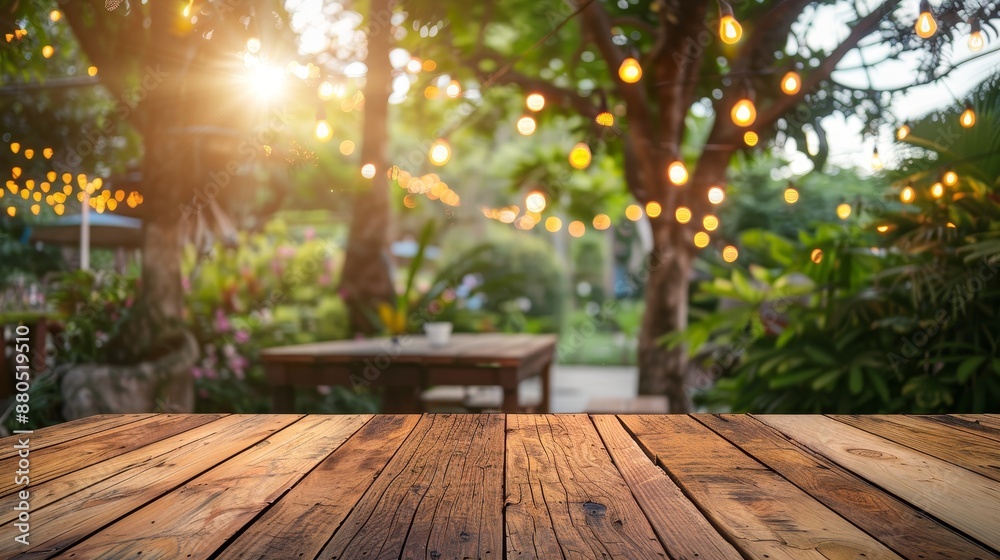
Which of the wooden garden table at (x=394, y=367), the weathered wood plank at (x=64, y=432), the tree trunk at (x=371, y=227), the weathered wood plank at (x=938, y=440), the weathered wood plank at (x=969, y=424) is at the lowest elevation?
the wooden garden table at (x=394, y=367)

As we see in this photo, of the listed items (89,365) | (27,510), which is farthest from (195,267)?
(27,510)

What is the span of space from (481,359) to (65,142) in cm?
348

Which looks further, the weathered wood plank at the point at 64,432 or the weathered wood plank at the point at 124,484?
the weathered wood plank at the point at 64,432

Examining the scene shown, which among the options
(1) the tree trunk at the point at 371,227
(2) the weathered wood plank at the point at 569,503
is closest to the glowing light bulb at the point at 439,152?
(1) the tree trunk at the point at 371,227

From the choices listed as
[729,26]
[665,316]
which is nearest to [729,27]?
[729,26]

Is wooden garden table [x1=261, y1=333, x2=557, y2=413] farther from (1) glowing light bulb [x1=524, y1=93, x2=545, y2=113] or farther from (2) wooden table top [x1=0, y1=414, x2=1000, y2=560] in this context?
(2) wooden table top [x1=0, y1=414, x2=1000, y2=560]

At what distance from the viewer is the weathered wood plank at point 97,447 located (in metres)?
1.42

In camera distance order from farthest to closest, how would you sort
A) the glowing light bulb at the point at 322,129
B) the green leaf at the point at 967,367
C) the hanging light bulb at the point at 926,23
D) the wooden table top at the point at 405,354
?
1. the glowing light bulb at the point at 322,129
2. the wooden table top at the point at 405,354
3. the green leaf at the point at 967,367
4. the hanging light bulb at the point at 926,23

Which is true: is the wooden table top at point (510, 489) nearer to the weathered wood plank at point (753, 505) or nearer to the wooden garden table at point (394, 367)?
the weathered wood plank at point (753, 505)

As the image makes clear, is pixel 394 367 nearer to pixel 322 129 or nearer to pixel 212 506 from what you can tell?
pixel 322 129

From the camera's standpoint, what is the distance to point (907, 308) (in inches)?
161

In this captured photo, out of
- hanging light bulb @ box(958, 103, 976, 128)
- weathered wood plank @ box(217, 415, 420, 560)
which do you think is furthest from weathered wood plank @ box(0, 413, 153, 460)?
hanging light bulb @ box(958, 103, 976, 128)

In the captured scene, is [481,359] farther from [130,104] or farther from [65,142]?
[65,142]

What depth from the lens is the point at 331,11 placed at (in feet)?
26.2
